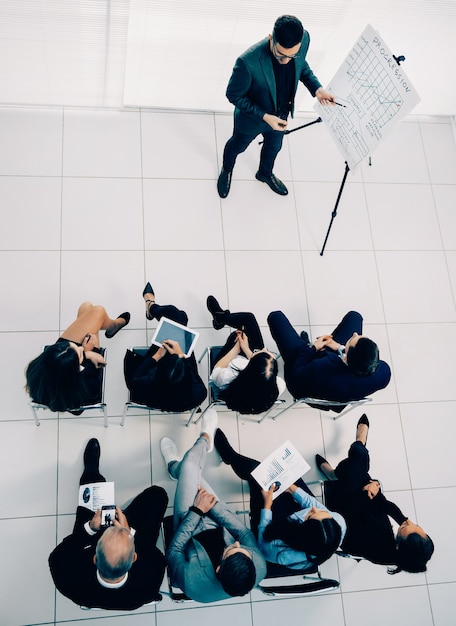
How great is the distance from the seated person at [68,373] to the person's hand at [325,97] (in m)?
2.06

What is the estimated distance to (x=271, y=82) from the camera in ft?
9.78

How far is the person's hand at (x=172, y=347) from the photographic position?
110 inches

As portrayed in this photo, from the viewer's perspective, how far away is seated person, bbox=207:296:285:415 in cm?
255

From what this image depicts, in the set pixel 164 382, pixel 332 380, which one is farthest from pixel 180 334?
pixel 332 380

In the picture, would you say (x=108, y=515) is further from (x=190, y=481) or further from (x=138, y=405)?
(x=138, y=405)

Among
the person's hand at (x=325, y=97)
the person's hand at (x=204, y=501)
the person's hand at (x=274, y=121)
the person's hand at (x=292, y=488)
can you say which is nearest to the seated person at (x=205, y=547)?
the person's hand at (x=204, y=501)

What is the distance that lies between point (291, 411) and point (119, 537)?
153cm

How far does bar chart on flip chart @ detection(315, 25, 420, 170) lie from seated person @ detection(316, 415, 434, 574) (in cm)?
193

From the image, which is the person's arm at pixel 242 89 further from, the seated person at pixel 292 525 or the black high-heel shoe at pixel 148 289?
the seated person at pixel 292 525

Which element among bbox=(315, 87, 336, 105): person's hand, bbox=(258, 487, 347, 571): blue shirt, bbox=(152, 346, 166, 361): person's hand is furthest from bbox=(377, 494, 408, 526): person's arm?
bbox=(315, 87, 336, 105): person's hand

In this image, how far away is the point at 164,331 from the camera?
285 cm

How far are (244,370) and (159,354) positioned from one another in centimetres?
55

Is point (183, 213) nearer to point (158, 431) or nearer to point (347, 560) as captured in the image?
point (158, 431)

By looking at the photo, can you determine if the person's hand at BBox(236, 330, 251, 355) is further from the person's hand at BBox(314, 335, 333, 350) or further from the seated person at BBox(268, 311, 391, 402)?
the person's hand at BBox(314, 335, 333, 350)
